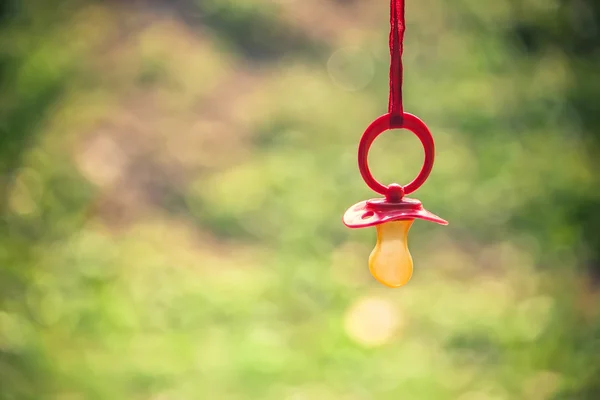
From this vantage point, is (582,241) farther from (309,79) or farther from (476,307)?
(309,79)

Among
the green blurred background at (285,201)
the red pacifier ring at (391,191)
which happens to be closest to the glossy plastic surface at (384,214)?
the red pacifier ring at (391,191)

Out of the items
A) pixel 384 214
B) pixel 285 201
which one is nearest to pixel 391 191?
pixel 384 214

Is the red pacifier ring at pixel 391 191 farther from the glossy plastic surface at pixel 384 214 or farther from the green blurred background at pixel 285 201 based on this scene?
the green blurred background at pixel 285 201

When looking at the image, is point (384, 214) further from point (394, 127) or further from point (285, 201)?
point (285, 201)

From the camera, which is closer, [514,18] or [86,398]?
[86,398]

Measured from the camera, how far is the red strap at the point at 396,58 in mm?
641

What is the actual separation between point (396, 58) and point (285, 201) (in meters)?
1.58

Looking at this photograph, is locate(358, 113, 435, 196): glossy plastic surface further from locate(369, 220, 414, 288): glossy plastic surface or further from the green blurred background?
the green blurred background

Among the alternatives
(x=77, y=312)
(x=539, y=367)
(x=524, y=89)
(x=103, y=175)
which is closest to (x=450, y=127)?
(x=524, y=89)

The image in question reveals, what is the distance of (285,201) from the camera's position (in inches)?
87.2

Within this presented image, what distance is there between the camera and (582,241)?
2078mm

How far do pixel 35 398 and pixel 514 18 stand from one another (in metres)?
2.03

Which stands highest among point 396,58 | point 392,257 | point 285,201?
point 285,201

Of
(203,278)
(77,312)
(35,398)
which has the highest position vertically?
(203,278)
